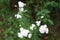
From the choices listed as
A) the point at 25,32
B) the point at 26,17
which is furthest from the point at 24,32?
the point at 26,17

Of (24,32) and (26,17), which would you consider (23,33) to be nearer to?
(24,32)

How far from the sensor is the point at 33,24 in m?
3.61

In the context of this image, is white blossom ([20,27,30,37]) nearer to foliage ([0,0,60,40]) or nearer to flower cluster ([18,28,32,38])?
flower cluster ([18,28,32,38])

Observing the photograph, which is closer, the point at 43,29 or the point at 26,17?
the point at 43,29

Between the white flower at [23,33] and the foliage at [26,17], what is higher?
the foliage at [26,17]

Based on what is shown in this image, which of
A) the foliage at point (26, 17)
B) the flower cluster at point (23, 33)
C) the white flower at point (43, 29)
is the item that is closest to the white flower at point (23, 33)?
the flower cluster at point (23, 33)

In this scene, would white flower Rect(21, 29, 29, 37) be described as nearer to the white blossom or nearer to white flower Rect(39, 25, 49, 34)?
the white blossom

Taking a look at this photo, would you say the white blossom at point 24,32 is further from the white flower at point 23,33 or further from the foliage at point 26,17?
the foliage at point 26,17

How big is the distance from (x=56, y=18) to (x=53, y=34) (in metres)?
0.33

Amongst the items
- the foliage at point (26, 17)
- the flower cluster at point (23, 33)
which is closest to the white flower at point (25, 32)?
the flower cluster at point (23, 33)

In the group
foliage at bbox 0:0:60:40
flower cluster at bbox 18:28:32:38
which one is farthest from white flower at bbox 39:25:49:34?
flower cluster at bbox 18:28:32:38

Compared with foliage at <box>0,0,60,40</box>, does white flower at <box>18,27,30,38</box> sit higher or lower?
lower

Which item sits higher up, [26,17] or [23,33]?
[26,17]

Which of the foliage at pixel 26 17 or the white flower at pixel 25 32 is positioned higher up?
the foliage at pixel 26 17
